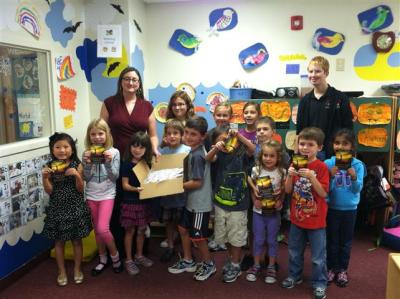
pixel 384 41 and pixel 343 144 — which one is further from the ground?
pixel 384 41

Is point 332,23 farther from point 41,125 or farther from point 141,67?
point 41,125

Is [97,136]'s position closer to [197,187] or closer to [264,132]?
[197,187]

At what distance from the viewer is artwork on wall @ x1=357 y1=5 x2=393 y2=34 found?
11.7 feet

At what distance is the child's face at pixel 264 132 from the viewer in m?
2.48

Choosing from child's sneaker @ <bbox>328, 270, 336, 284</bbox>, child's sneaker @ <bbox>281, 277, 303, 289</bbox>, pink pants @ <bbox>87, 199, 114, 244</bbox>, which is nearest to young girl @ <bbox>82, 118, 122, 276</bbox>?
pink pants @ <bbox>87, 199, 114, 244</bbox>

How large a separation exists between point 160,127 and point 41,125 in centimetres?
136

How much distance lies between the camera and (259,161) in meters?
2.39

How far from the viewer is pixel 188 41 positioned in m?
3.94

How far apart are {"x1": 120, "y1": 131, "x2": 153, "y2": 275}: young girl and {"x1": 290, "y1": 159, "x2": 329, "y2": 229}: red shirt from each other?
105 centimetres

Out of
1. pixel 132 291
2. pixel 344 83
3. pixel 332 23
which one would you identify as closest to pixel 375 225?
pixel 344 83

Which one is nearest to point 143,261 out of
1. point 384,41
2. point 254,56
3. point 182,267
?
point 182,267

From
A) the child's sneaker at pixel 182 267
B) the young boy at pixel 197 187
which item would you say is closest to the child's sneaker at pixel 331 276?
the young boy at pixel 197 187

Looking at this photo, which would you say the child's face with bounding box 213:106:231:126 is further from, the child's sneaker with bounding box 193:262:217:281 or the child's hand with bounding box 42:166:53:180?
the child's hand with bounding box 42:166:53:180

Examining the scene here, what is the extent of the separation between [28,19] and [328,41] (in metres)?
2.74
